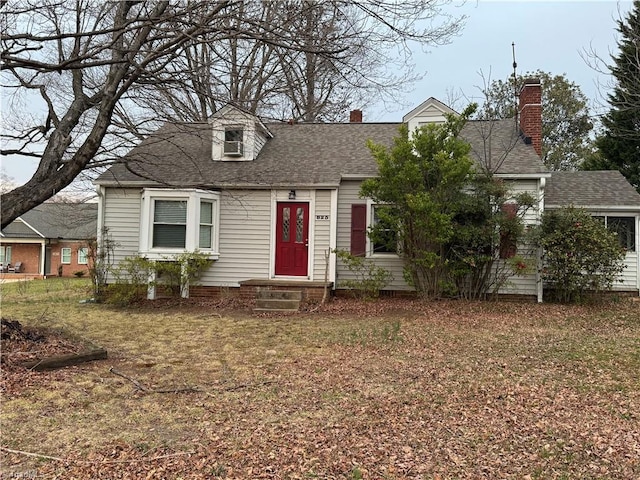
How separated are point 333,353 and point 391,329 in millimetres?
1859

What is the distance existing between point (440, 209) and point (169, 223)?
6429 mm

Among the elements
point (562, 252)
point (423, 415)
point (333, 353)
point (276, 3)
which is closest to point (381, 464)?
point (423, 415)

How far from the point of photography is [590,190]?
41.9ft

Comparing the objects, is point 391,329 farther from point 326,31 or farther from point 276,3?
point 276,3

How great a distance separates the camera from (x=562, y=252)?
10.1m

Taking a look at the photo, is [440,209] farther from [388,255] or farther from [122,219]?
[122,219]

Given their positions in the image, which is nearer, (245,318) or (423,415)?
(423,415)

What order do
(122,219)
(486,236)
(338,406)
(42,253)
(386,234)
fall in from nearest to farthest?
(338,406), (486,236), (386,234), (122,219), (42,253)

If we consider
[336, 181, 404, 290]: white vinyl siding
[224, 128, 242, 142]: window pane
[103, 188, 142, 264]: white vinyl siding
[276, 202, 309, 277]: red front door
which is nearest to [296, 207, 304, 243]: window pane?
[276, 202, 309, 277]: red front door

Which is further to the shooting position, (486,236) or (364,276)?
(364,276)

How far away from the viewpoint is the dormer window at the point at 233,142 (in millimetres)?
12359

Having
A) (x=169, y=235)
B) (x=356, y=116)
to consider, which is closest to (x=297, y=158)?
(x=169, y=235)

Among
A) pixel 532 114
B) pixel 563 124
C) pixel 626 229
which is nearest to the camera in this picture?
pixel 626 229

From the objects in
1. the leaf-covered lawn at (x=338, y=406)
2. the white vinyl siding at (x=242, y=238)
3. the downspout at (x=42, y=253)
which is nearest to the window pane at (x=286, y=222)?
the white vinyl siding at (x=242, y=238)
